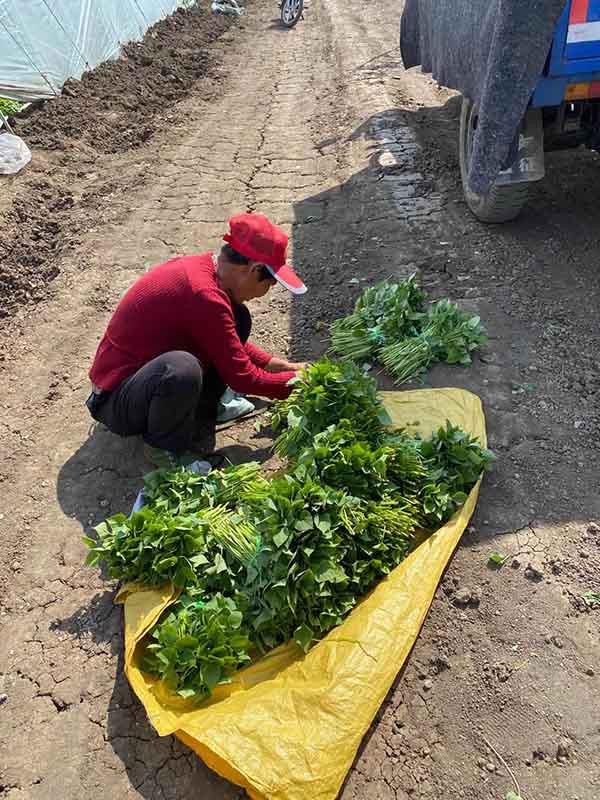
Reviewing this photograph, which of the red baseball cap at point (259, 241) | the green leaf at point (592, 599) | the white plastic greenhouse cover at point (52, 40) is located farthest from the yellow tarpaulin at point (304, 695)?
the white plastic greenhouse cover at point (52, 40)

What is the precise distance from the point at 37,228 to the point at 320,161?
3375 mm

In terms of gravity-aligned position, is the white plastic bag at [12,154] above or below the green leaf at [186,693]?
above

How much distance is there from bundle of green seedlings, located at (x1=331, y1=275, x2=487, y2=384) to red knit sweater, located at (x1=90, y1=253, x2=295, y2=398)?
81 cm

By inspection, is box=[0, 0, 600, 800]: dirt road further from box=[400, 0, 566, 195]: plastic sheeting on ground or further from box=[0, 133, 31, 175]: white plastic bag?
box=[400, 0, 566, 195]: plastic sheeting on ground

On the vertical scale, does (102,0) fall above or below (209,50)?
above

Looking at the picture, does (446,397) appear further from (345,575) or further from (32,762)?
(32,762)

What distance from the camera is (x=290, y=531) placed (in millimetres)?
2682

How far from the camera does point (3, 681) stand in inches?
112

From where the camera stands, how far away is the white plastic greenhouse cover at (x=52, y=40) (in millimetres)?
8664

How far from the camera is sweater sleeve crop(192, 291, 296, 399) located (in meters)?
3.21

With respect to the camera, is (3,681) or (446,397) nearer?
(3,681)

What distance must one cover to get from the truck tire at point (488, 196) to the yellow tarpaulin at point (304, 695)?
3153 millimetres

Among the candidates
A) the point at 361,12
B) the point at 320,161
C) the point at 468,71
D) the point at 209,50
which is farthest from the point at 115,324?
the point at 361,12

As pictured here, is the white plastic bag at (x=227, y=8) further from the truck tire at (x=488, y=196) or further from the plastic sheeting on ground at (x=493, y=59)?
the truck tire at (x=488, y=196)
